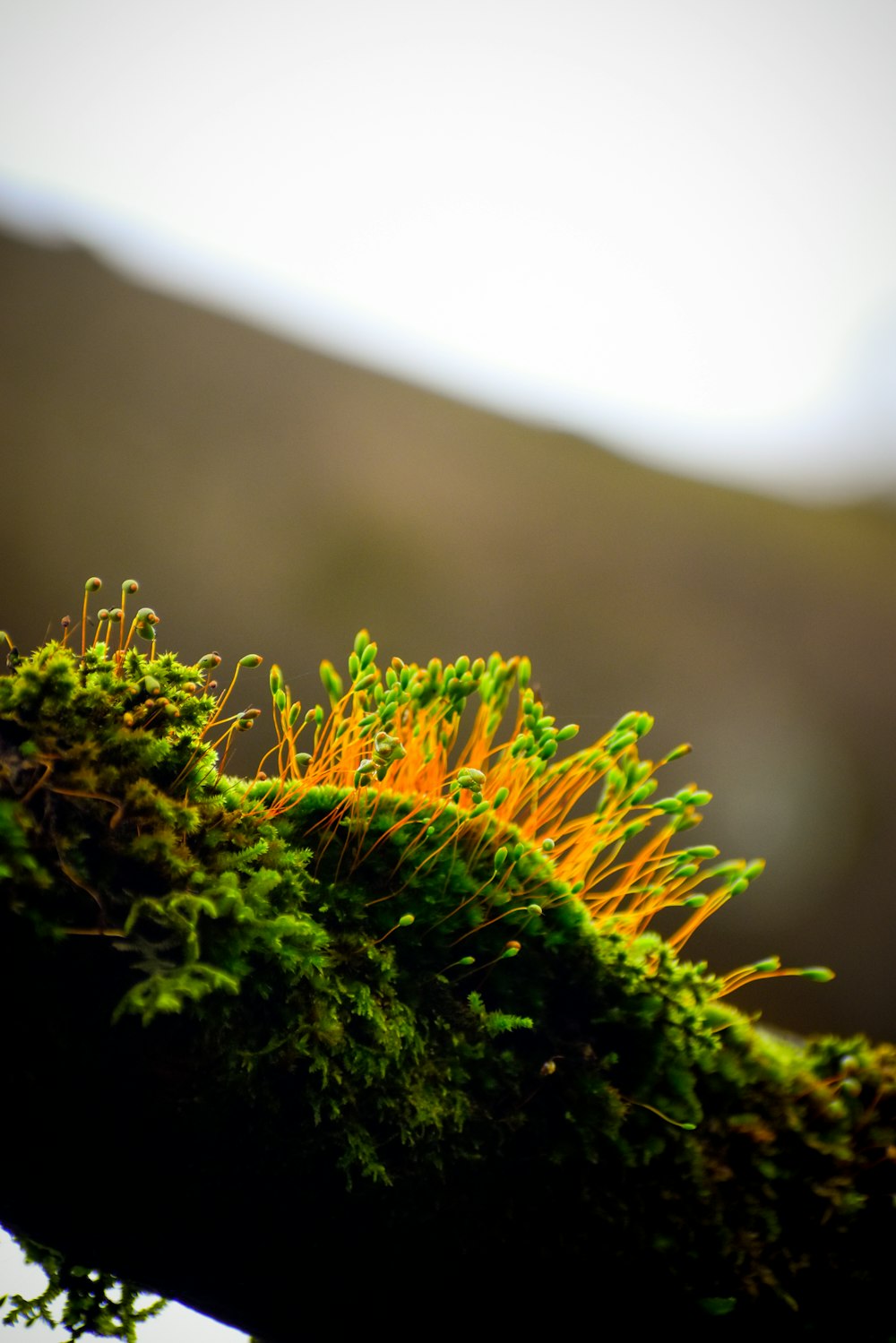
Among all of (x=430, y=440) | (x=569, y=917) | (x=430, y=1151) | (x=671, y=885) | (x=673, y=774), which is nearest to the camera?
(x=430, y=1151)

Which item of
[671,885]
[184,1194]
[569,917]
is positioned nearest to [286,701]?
[569,917]

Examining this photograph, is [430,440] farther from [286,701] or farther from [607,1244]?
[607,1244]

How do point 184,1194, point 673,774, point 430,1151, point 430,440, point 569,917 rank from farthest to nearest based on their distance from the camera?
point 430,440
point 673,774
point 569,917
point 430,1151
point 184,1194

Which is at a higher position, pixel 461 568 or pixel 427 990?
pixel 461 568

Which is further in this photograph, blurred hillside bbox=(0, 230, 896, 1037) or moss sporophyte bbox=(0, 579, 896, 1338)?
blurred hillside bbox=(0, 230, 896, 1037)

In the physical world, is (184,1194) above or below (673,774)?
below

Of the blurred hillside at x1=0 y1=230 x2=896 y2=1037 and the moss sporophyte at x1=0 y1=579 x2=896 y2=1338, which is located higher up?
the blurred hillside at x1=0 y1=230 x2=896 y2=1037
